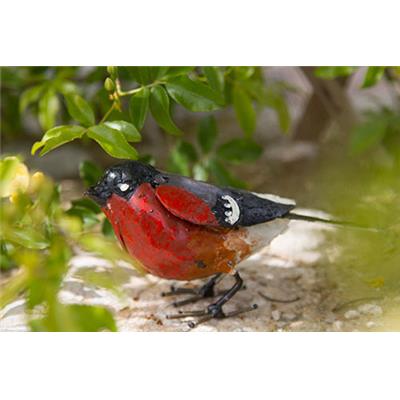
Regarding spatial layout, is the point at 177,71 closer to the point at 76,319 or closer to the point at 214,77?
the point at 214,77

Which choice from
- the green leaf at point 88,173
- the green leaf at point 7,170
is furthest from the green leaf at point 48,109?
the green leaf at point 7,170

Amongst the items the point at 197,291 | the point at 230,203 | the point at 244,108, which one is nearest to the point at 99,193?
the point at 230,203

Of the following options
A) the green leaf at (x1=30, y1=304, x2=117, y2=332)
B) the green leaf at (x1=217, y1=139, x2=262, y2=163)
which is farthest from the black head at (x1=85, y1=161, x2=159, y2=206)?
the green leaf at (x1=217, y1=139, x2=262, y2=163)

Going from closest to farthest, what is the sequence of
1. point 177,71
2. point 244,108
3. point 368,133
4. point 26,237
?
point 26,237 → point 177,71 → point 244,108 → point 368,133

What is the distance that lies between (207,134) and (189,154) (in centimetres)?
10

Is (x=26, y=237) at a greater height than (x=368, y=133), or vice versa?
(x=26, y=237)

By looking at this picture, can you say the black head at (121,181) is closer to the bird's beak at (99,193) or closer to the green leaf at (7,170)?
the bird's beak at (99,193)

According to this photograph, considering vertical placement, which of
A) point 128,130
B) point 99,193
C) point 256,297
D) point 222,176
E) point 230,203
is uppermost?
point 128,130

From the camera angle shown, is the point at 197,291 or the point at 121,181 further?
the point at 197,291

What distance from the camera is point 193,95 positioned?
1.55m

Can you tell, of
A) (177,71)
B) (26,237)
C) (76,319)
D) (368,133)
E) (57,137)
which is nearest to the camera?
(76,319)

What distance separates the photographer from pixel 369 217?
6.03 feet

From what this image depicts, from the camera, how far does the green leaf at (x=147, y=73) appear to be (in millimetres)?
1587

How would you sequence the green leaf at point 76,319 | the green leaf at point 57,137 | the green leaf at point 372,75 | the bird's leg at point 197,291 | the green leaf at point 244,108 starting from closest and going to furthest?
1. the green leaf at point 76,319
2. the green leaf at point 57,137
3. the bird's leg at point 197,291
4. the green leaf at point 372,75
5. the green leaf at point 244,108
